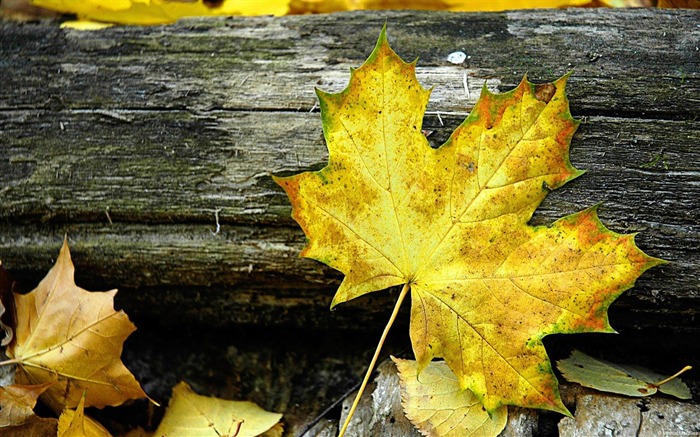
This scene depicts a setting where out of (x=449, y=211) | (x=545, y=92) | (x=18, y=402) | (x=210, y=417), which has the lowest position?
(x=210, y=417)

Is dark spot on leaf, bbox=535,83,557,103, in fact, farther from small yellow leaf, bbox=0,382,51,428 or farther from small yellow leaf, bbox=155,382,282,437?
small yellow leaf, bbox=0,382,51,428

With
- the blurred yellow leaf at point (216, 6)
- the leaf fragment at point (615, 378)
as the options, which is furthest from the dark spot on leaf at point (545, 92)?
the blurred yellow leaf at point (216, 6)

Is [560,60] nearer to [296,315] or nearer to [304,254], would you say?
[304,254]

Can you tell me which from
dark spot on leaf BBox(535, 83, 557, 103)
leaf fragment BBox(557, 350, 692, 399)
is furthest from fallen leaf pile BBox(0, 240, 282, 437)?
dark spot on leaf BBox(535, 83, 557, 103)

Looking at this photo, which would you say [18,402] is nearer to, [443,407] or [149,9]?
[443,407]

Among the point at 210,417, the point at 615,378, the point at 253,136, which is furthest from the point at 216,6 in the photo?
the point at 615,378

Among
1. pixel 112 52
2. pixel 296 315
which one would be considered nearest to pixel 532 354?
pixel 296 315
